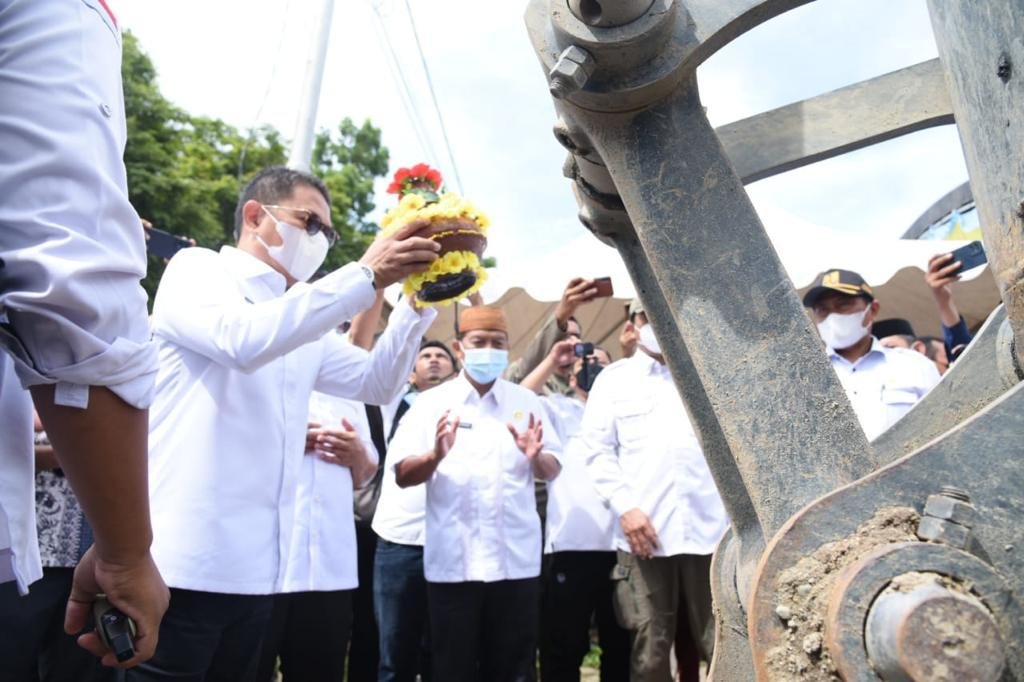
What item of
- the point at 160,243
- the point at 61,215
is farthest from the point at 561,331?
the point at 61,215

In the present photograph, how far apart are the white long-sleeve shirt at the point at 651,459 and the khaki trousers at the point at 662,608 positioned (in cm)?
Answer: 13

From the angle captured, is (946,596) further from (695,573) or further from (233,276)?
(695,573)

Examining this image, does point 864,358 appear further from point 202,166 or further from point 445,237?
point 202,166

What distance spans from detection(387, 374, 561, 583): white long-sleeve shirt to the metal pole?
4.34 meters

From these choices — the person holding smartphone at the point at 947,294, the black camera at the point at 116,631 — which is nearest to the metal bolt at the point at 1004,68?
the black camera at the point at 116,631

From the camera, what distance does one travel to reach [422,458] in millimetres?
4430

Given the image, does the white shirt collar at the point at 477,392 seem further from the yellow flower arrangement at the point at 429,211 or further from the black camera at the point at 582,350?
the yellow flower arrangement at the point at 429,211

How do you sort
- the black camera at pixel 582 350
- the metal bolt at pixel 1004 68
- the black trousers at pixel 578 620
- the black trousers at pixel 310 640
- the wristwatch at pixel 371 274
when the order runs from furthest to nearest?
the black camera at pixel 582 350 < the black trousers at pixel 578 620 < the black trousers at pixel 310 640 < the wristwatch at pixel 371 274 < the metal bolt at pixel 1004 68

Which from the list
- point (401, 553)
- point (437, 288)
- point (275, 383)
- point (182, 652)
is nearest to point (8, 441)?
point (182, 652)

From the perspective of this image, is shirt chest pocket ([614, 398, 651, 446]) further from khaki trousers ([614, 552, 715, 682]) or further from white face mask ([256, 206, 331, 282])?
white face mask ([256, 206, 331, 282])

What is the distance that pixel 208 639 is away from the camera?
240cm

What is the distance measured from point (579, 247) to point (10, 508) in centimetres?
976

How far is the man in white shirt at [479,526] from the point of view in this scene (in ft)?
14.3

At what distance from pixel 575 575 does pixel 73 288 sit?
455 cm
